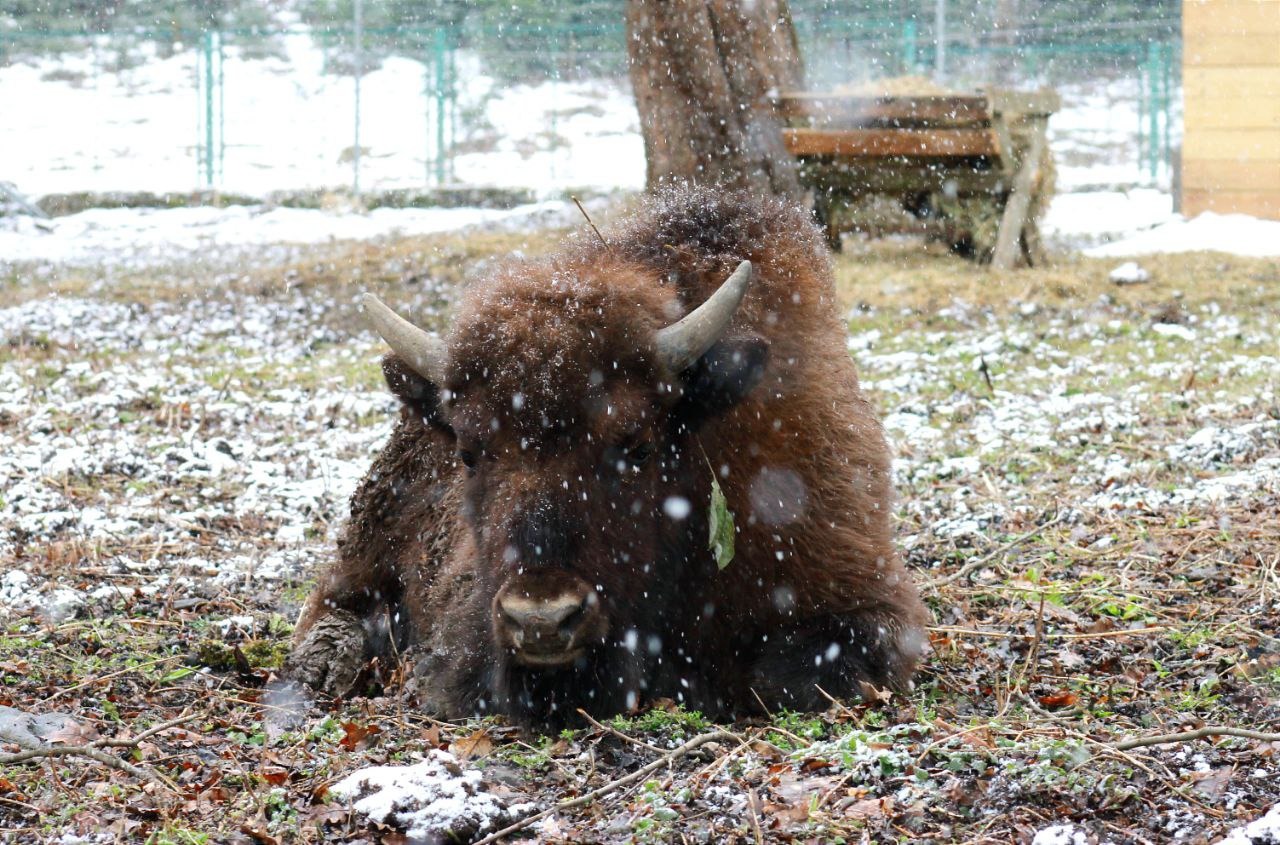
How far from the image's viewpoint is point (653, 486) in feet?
14.9

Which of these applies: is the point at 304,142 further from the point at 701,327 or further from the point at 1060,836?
the point at 1060,836

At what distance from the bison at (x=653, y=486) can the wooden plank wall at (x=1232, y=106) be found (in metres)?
14.8

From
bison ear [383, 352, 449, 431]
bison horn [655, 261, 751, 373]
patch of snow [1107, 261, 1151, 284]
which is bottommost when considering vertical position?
bison ear [383, 352, 449, 431]

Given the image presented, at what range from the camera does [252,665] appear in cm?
534

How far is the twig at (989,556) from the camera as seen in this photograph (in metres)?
5.92

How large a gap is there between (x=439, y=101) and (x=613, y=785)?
20069mm

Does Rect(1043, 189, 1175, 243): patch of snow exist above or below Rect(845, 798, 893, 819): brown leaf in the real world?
above

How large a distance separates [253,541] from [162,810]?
11.8 ft

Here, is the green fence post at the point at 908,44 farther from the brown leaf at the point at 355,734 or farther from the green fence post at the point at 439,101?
the brown leaf at the point at 355,734

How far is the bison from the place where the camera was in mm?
4270

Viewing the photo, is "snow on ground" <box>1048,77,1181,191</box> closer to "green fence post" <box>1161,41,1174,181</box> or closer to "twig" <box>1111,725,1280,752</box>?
"green fence post" <box>1161,41,1174,181</box>

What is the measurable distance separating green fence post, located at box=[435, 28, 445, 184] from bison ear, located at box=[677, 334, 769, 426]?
61.7 ft

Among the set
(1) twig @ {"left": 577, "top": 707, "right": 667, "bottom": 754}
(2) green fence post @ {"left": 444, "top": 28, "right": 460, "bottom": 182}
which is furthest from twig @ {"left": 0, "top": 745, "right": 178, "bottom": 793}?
(2) green fence post @ {"left": 444, "top": 28, "right": 460, "bottom": 182}

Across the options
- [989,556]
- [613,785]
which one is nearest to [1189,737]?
[613,785]
